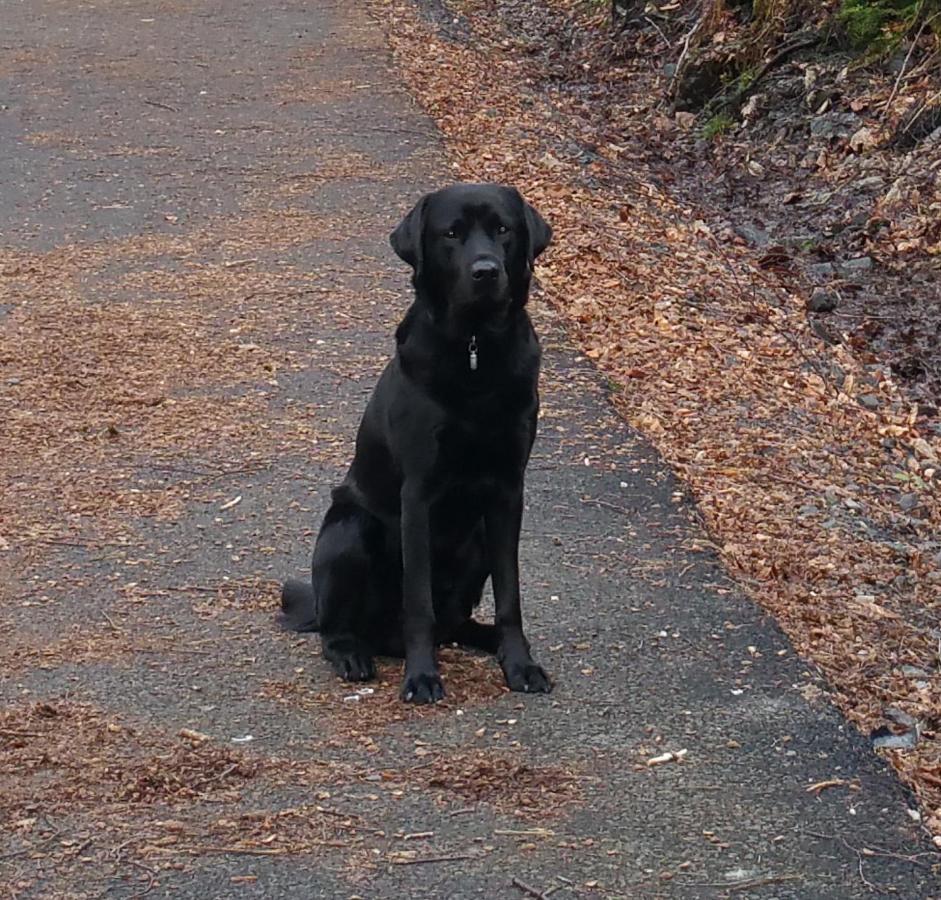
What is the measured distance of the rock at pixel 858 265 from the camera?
10383mm

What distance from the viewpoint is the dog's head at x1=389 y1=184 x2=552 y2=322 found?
15.0 feet

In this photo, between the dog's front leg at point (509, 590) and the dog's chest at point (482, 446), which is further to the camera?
the dog's front leg at point (509, 590)

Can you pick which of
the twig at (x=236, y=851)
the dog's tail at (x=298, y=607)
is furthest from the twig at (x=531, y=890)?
the dog's tail at (x=298, y=607)

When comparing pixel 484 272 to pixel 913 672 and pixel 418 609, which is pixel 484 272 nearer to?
pixel 418 609

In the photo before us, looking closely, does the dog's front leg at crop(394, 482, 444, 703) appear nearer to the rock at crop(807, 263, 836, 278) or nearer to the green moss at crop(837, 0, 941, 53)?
the rock at crop(807, 263, 836, 278)

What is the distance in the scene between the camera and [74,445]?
7.23 metres

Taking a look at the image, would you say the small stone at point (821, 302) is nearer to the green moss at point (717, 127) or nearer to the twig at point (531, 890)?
the green moss at point (717, 127)

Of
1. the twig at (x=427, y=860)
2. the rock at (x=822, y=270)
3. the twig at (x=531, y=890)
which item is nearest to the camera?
the twig at (x=531, y=890)

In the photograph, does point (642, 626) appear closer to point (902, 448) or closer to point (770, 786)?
point (770, 786)

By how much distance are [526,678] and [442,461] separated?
2.22 feet

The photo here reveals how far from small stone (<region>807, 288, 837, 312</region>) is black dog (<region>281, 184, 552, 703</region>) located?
5168 millimetres

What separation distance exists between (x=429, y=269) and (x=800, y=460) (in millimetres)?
2757

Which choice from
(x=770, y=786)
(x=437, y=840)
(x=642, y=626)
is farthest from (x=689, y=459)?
(x=437, y=840)

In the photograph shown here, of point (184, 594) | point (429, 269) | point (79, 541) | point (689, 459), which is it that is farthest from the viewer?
point (689, 459)
